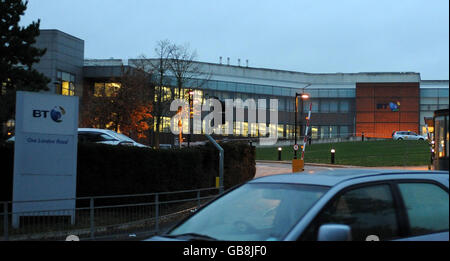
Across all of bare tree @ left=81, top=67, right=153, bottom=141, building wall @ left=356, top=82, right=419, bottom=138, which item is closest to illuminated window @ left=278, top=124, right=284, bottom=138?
building wall @ left=356, top=82, right=419, bottom=138

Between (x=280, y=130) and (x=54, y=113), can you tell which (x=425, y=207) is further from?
(x=280, y=130)

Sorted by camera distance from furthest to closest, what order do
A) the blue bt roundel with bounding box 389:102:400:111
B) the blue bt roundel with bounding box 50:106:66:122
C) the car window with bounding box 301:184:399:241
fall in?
the blue bt roundel with bounding box 389:102:400:111
the blue bt roundel with bounding box 50:106:66:122
the car window with bounding box 301:184:399:241

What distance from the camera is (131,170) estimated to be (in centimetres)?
1745

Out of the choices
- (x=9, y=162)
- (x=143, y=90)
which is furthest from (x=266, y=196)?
Answer: (x=143, y=90)

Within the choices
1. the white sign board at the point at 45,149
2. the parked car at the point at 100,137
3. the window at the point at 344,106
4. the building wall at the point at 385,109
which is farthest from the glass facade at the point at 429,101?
the white sign board at the point at 45,149

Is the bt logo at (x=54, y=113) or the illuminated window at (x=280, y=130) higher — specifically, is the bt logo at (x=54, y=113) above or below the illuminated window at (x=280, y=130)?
below

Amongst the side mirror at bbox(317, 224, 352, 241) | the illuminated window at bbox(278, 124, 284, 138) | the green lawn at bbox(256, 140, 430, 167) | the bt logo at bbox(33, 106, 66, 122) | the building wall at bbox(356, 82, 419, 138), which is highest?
the building wall at bbox(356, 82, 419, 138)

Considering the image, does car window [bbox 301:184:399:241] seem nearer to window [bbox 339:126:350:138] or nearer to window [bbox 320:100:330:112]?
window [bbox 339:126:350:138]

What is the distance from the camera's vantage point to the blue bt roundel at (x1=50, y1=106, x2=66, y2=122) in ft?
49.2

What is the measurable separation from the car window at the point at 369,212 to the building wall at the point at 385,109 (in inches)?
3507

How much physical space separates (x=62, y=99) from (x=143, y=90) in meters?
35.7

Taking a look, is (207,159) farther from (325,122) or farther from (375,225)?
(325,122)

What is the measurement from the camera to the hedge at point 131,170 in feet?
53.8

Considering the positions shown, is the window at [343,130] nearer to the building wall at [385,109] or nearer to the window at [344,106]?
the building wall at [385,109]
